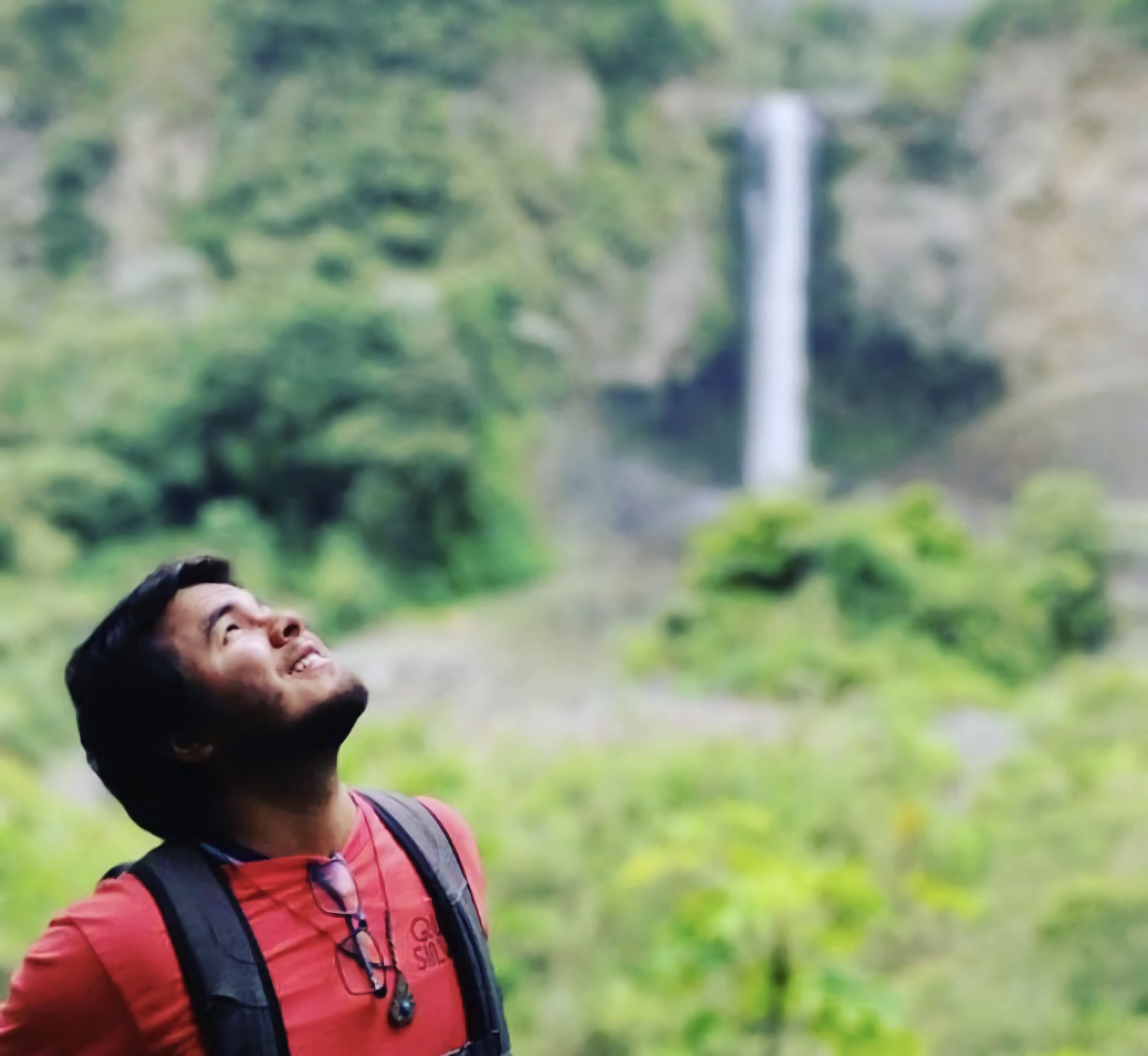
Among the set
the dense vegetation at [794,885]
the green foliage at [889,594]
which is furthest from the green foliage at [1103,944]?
the green foliage at [889,594]

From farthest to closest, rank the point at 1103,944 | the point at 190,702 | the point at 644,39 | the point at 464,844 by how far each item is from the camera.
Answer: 1. the point at 644,39
2. the point at 1103,944
3. the point at 464,844
4. the point at 190,702

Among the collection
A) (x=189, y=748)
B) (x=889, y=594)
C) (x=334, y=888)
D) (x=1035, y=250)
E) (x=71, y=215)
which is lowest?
(x=334, y=888)

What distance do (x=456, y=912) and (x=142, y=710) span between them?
36cm

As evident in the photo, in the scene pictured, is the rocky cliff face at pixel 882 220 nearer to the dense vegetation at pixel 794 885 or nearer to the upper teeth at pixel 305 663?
the dense vegetation at pixel 794 885

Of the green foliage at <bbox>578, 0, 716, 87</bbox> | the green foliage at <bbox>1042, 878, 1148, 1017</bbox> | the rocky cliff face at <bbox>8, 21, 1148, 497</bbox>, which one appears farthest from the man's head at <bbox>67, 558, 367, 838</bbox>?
the green foliage at <bbox>578, 0, 716, 87</bbox>

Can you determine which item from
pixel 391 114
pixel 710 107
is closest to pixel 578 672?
pixel 391 114

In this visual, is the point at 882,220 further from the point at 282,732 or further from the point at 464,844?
the point at 282,732

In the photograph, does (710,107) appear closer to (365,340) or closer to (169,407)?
(365,340)

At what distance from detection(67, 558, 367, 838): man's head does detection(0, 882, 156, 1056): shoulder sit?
15cm

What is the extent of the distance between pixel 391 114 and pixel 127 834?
47.9 ft

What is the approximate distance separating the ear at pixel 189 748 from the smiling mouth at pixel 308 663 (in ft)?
0.32

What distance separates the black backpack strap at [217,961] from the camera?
962mm

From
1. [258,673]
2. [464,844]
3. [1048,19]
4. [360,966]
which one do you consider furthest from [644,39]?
[360,966]

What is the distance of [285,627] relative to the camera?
1128 mm
